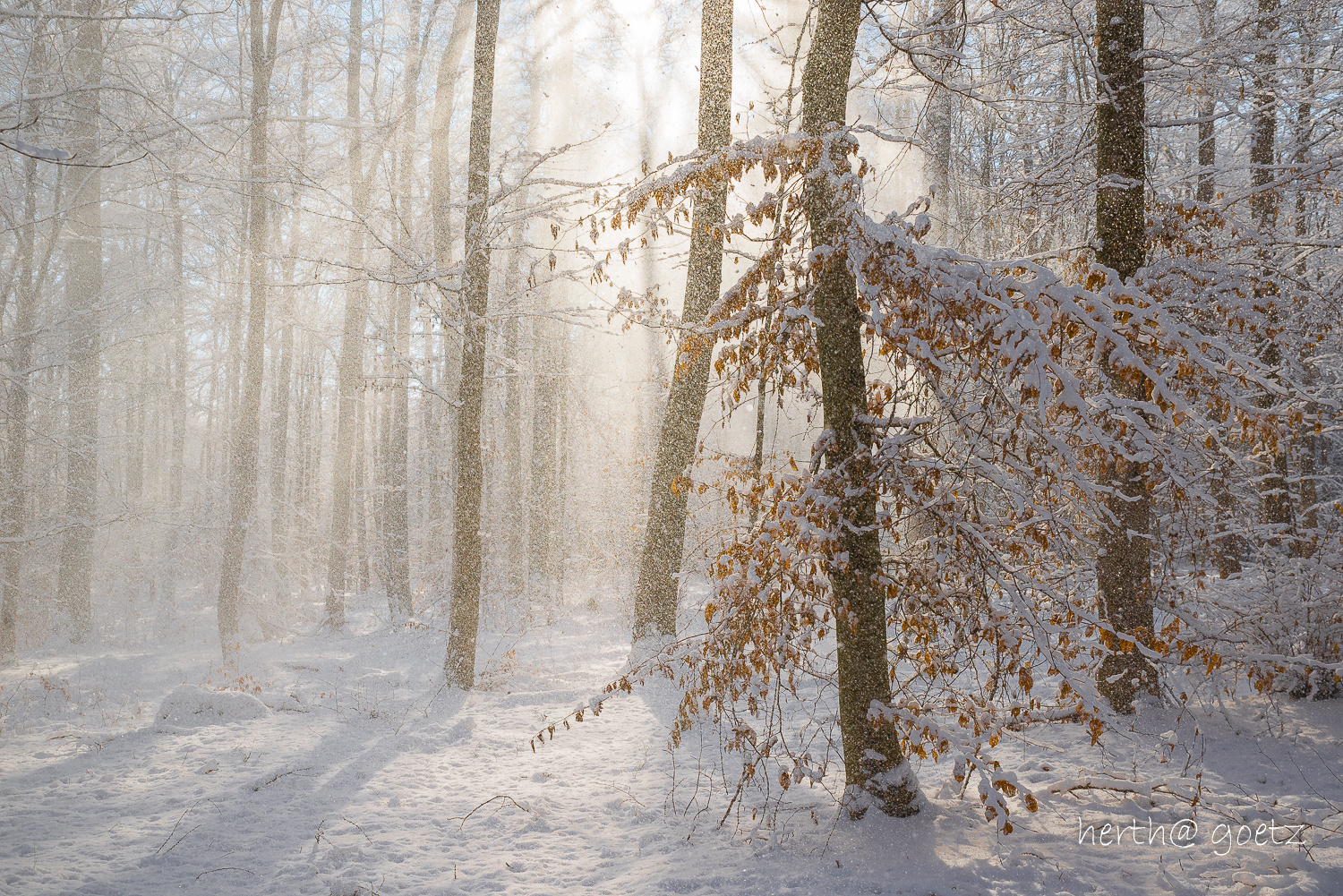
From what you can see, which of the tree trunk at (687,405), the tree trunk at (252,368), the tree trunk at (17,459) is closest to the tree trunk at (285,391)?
the tree trunk at (252,368)

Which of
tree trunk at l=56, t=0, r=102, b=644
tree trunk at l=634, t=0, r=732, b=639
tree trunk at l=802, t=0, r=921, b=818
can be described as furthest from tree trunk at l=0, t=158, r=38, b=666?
tree trunk at l=802, t=0, r=921, b=818

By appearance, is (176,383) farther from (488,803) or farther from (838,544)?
(838,544)

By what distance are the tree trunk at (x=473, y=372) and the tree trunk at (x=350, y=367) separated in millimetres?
6547

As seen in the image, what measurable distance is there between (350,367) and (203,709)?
8.87 meters

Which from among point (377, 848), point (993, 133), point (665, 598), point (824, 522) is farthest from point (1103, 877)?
point (993, 133)

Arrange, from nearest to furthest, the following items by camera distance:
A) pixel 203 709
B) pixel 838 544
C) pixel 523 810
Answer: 1. pixel 838 544
2. pixel 523 810
3. pixel 203 709

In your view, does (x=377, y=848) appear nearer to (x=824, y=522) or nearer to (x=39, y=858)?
(x=39, y=858)

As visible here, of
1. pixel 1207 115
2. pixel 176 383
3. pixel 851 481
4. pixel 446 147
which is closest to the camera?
pixel 851 481

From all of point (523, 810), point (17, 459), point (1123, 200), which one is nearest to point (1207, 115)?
point (1123, 200)

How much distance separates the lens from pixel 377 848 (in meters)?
4.60

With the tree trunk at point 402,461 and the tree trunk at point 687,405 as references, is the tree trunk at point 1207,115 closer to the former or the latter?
the tree trunk at point 687,405

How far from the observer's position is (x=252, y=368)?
11953 millimetres

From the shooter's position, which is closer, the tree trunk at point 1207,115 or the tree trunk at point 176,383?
the tree trunk at point 1207,115

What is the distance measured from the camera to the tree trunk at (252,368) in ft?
37.2
